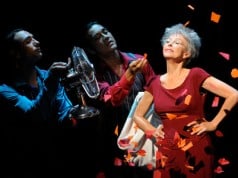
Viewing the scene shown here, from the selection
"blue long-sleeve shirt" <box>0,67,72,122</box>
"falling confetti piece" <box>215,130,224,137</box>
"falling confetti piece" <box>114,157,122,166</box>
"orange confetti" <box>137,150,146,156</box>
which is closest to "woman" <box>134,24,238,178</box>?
"orange confetti" <box>137,150,146,156</box>

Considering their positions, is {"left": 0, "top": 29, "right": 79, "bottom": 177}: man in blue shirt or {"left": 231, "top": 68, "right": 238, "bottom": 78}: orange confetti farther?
{"left": 231, "top": 68, "right": 238, "bottom": 78}: orange confetti

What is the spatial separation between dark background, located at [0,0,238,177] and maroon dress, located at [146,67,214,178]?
3.12ft

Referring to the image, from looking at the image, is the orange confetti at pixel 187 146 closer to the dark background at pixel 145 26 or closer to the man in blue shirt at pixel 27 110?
the man in blue shirt at pixel 27 110

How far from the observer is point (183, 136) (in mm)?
2900

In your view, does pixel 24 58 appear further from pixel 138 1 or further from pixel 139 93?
pixel 138 1

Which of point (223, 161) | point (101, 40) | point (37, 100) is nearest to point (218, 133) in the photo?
point (223, 161)

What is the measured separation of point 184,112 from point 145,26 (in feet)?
3.95

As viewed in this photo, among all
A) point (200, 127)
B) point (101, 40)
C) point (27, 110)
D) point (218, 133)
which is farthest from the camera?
point (218, 133)

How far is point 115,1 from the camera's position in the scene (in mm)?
3844

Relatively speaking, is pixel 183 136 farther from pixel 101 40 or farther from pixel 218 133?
pixel 101 40

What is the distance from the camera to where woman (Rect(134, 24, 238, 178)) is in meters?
2.83

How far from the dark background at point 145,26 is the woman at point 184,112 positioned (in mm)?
809

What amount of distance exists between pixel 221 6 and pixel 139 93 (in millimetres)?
1121

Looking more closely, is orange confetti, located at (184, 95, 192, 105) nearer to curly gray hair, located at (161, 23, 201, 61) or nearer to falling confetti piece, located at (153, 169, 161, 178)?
curly gray hair, located at (161, 23, 201, 61)
